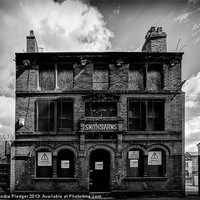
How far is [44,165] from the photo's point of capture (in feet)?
47.9

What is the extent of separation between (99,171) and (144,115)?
4.78 metres

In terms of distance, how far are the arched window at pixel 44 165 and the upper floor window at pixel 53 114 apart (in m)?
1.68

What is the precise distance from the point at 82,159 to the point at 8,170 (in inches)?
196

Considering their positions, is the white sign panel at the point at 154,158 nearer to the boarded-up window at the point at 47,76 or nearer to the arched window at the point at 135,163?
the arched window at the point at 135,163

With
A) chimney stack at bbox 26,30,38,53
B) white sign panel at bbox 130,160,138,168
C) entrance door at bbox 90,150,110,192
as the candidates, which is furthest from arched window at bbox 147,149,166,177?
chimney stack at bbox 26,30,38,53

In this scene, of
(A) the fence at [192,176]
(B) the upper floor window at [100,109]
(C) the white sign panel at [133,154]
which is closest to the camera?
(C) the white sign panel at [133,154]

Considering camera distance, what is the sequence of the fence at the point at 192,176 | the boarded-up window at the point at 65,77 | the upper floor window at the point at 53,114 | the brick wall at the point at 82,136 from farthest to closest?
the fence at the point at 192,176 → the boarded-up window at the point at 65,77 → the upper floor window at the point at 53,114 → the brick wall at the point at 82,136

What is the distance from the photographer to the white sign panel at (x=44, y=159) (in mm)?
14586

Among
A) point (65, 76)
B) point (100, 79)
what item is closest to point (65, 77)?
point (65, 76)

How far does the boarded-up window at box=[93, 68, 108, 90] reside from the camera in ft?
50.5

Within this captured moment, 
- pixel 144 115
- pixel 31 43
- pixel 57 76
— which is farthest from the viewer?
pixel 31 43

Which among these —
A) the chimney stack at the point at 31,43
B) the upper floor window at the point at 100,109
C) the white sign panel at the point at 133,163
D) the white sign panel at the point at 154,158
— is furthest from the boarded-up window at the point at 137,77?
the chimney stack at the point at 31,43

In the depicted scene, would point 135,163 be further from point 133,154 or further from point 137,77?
point 137,77

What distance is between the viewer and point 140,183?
1446 centimetres
